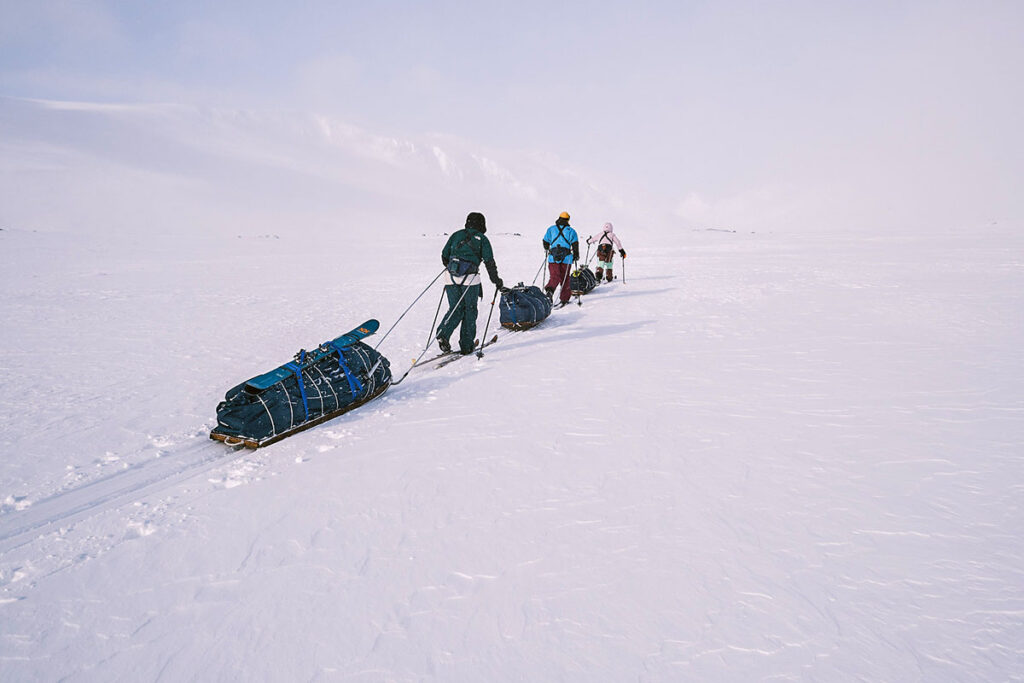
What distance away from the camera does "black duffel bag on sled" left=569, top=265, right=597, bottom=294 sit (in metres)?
12.1

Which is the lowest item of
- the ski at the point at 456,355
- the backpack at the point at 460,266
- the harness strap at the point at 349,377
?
the ski at the point at 456,355

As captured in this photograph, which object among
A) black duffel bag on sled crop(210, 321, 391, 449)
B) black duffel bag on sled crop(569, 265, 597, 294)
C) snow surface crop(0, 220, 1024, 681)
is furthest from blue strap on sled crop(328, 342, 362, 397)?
black duffel bag on sled crop(569, 265, 597, 294)

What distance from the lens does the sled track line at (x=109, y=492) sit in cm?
316

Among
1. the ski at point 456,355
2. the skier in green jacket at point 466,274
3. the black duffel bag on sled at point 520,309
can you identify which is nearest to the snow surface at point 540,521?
the ski at point 456,355

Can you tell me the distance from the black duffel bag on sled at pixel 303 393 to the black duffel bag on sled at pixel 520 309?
337 centimetres

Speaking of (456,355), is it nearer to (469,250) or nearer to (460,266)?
(460,266)

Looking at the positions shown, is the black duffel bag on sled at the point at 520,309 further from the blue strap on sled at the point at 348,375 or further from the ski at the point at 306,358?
the blue strap on sled at the point at 348,375

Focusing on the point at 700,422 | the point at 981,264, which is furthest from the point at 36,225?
the point at 981,264

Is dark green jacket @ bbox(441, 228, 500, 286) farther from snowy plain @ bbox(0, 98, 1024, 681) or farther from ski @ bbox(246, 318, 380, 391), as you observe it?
ski @ bbox(246, 318, 380, 391)

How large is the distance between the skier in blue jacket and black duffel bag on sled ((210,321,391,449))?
543 centimetres

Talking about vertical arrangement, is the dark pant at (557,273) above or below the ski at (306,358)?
above

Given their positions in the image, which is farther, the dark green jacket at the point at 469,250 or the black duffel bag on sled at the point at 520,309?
the black duffel bag on sled at the point at 520,309

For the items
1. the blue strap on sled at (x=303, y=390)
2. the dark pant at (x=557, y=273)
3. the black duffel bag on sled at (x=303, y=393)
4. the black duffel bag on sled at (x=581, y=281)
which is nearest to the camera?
the black duffel bag on sled at (x=303, y=393)

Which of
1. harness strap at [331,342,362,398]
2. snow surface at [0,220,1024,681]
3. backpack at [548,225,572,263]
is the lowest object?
snow surface at [0,220,1024,681]
